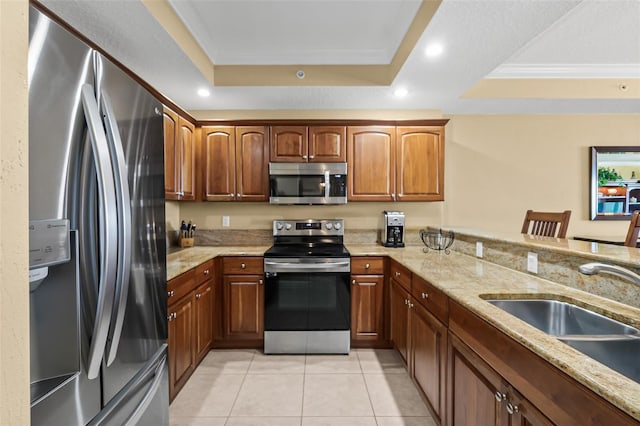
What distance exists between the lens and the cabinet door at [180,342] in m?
2.05

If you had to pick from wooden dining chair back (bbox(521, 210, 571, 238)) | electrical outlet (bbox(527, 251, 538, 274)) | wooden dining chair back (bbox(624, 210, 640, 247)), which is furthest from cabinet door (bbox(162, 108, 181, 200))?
wooden dining chair back (bbox(624, 210, 640, 247))

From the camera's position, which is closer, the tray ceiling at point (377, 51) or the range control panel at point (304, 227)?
the tray ceiling at point (377, 51)

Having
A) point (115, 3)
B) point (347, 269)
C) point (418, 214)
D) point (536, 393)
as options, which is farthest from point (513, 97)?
point (115, 3)

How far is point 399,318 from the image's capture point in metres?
2.59

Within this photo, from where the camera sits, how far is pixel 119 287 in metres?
0.92

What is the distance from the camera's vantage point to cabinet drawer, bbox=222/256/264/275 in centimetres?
291

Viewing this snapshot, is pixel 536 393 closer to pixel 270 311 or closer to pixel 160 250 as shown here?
pixel 160 250

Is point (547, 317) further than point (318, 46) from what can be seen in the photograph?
No

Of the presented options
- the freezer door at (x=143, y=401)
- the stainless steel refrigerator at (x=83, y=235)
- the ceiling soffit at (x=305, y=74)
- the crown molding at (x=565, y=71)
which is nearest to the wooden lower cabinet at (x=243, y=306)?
the freezer door at (x=143, y=401)

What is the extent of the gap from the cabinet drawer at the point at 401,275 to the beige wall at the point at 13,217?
213 cm

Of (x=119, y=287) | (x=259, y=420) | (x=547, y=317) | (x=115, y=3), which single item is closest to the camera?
(x=119, y=287)

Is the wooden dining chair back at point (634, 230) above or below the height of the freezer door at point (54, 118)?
below

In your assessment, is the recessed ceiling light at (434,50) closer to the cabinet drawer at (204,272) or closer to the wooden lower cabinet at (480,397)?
the wooden lower cabinet at (480,397)

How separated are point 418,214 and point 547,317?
7.08ft
